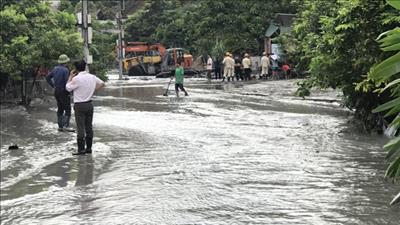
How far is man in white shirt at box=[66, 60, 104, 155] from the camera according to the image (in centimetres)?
995

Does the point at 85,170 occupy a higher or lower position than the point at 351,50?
lower

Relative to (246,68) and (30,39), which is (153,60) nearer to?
(246,68)

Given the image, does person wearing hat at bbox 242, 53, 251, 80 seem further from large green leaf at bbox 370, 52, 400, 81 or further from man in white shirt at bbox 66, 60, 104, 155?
large green leaf at bbox 370, 52, 400, 81

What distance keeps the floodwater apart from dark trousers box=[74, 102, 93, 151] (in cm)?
34

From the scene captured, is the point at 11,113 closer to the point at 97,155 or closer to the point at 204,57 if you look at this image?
the point at 97,155

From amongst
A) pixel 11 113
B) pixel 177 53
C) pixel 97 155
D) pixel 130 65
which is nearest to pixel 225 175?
pixel 97 155

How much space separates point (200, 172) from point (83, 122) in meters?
2.95

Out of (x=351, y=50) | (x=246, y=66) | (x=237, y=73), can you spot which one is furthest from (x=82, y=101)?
(x=237, y=73)

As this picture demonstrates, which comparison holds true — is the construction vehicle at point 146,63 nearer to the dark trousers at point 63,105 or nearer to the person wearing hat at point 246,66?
the person wearing hat at point 246,66

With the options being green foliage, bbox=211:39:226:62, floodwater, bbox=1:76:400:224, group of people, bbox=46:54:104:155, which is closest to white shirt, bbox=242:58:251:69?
green foliage, bbox=211:39:226:62

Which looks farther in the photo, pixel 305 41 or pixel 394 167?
pixel 305 41

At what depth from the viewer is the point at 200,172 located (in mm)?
8141

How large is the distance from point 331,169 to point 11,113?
12.1 metres

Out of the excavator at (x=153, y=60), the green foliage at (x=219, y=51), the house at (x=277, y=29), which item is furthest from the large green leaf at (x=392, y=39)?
the excavator at (x=153, y=60)
